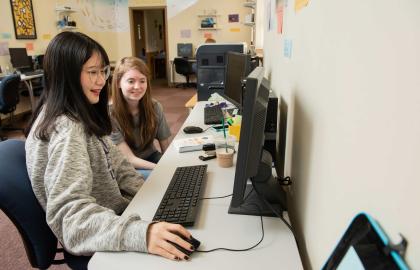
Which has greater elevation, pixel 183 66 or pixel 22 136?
pixel 183 66

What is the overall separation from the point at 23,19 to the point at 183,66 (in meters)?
3.46

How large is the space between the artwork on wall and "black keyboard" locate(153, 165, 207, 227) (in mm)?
5586

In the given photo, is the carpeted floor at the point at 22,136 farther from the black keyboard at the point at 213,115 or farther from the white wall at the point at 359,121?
the white wall at the point at 359,121

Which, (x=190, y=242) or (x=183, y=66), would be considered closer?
(x=190, y=242)

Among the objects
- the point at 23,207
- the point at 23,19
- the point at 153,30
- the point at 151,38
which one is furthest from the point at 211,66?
the point at 153,30

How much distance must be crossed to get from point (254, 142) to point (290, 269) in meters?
0.32

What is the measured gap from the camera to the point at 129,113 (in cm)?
192

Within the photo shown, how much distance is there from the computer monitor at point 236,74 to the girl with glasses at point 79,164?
2.99 ft

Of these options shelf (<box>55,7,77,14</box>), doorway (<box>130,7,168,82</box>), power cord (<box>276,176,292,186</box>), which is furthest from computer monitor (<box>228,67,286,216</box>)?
doorway (<box>130,7,168,82</box>)

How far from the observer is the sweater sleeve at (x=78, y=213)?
33.1 inches

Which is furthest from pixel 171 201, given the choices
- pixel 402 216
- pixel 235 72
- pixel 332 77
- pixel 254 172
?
pixel 235 72

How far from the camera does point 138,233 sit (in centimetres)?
84

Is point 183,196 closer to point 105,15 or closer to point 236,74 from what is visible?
point 236,74

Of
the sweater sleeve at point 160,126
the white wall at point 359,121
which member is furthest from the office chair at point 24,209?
the sweater sleeve at point 160,126
